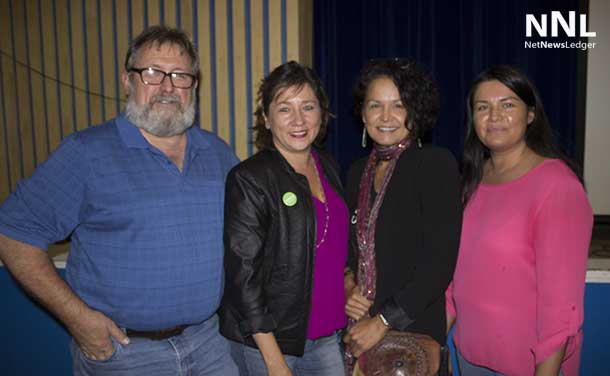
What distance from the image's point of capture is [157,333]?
176cm

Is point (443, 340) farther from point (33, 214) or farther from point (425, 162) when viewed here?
point (33, 214)

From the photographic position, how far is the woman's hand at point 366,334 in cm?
169

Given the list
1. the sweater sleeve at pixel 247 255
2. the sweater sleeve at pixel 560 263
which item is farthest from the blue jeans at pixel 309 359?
the sweater sleeve at pixel 560 263

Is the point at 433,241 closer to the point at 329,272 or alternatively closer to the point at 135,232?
the point at 329,272

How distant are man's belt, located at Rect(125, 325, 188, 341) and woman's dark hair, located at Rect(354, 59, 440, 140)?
108 centimetres

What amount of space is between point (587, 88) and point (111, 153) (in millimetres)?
5018

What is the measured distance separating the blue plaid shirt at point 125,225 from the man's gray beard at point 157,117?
0.05 meters

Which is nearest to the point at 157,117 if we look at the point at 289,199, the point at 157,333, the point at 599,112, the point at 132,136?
the point at 132,136

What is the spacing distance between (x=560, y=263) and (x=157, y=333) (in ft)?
4.45

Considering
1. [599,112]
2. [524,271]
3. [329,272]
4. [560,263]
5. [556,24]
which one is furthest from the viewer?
[599,112]

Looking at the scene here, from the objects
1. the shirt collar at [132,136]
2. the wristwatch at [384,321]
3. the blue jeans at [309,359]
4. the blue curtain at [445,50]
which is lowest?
the blue jeans at [309,359]

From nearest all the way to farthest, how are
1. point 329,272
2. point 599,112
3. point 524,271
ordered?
1. point 524,271
2. point 329,272
3. point 599,112

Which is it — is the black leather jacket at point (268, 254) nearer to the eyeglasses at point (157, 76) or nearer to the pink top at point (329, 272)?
the pink top at point (329, 272)

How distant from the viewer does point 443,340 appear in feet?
5.86
